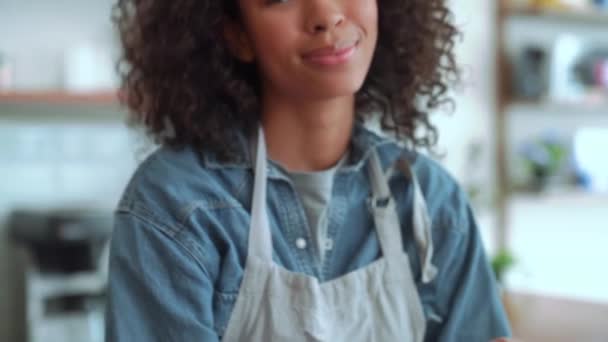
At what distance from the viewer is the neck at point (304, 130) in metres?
0.85

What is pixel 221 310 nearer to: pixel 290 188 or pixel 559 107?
pixel 290 188

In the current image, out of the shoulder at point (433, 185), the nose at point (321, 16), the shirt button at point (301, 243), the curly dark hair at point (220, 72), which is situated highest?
the nose at point (321, 16)

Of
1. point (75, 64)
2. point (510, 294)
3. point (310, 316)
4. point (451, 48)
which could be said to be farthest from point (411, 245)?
point (75, 64)

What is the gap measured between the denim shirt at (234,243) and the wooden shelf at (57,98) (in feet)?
4.35

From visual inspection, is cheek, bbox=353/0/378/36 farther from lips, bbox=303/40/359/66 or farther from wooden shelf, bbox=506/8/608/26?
wooden shelf, bbox=506/8/608/26

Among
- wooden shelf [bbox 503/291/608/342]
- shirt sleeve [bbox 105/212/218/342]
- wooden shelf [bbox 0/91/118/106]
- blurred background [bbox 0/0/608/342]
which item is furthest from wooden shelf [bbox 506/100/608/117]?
shirt sleeve [bbox 105/212/218/342]

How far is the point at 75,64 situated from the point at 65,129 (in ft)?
0.72

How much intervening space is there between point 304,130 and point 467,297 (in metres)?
0.28

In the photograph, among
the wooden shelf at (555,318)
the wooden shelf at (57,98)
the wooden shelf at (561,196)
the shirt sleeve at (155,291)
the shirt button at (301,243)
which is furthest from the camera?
the wooden shelf at (561,196)

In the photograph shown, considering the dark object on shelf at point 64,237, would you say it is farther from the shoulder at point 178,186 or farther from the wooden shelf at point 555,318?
the shoulder at point 178,186

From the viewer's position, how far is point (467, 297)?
2.96 feet

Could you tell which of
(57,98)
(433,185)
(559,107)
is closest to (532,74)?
(559,107)

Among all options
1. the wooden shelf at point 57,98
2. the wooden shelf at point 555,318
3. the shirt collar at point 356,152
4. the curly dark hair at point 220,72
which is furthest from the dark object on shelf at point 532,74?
the shirt collar at point 356,152

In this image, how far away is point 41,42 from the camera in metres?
2.31
